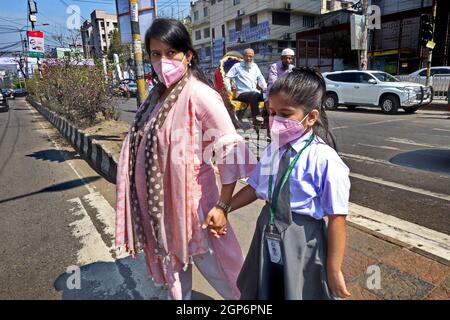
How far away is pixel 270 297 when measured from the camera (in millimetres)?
1487

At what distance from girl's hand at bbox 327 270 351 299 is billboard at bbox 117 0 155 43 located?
16.2ft

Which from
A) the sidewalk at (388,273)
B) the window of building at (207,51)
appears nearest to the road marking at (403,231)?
the sidewalk at (388,273)

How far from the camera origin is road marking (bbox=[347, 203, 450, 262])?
2549 millimetres

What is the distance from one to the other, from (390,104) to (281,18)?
2584 centimetres

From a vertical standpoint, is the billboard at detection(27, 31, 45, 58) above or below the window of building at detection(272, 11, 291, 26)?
below

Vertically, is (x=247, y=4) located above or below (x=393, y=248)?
above

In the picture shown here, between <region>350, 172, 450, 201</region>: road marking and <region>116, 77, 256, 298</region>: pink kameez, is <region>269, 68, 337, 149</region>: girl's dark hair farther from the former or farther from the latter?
<region>350, 172, 450, 201</region>: road marking

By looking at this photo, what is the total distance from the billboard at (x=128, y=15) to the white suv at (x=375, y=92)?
22.9ft

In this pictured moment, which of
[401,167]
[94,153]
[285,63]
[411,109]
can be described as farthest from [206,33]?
[401,167]

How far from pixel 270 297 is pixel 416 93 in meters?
12.5

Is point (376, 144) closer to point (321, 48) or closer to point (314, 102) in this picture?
point (314, 102)

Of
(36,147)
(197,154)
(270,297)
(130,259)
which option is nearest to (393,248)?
(270,297)

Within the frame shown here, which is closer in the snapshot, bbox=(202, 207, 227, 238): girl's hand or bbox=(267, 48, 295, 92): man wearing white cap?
bbox=(202, 207, 227, 238): girl's hand

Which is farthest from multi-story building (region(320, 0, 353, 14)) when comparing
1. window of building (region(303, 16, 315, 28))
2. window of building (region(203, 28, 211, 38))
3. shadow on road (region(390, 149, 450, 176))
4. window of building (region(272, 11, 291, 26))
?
shadow on road (region(390, 149, 450, 176))
